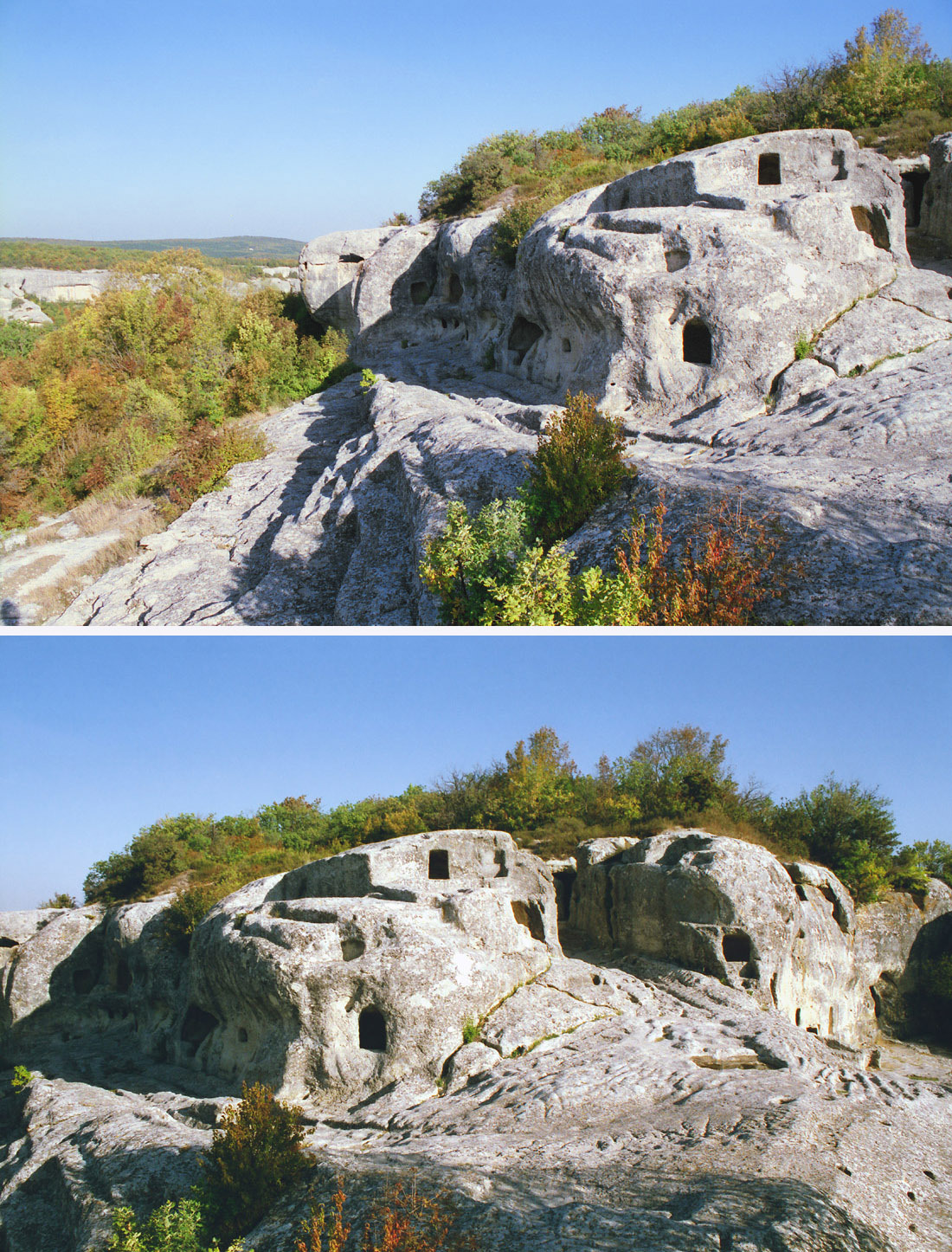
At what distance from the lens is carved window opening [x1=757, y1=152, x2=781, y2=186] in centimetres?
2159

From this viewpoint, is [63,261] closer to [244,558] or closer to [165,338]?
[165,338]

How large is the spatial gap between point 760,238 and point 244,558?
48.2 feet

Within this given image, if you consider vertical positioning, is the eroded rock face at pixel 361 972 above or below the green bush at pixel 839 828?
above

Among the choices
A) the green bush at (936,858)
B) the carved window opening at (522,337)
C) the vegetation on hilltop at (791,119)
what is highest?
the vegetation on hilltop at (791,119)

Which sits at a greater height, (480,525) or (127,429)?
(127,429)

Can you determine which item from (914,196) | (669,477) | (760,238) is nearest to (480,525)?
(669,477)

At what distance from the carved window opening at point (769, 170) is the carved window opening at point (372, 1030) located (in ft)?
74.4

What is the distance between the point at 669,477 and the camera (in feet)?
39.6

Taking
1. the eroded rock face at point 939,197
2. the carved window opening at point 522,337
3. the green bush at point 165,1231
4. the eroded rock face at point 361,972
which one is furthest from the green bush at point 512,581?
the eroded rock face at point 939,197

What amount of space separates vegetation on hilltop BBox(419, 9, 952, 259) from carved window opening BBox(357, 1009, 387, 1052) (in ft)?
80.9

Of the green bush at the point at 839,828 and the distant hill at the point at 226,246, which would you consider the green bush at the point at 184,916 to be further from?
the distant hill at the point at 226,246

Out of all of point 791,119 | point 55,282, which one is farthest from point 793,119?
point 55,282

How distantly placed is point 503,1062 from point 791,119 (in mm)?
30009

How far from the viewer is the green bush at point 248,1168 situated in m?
7.70
